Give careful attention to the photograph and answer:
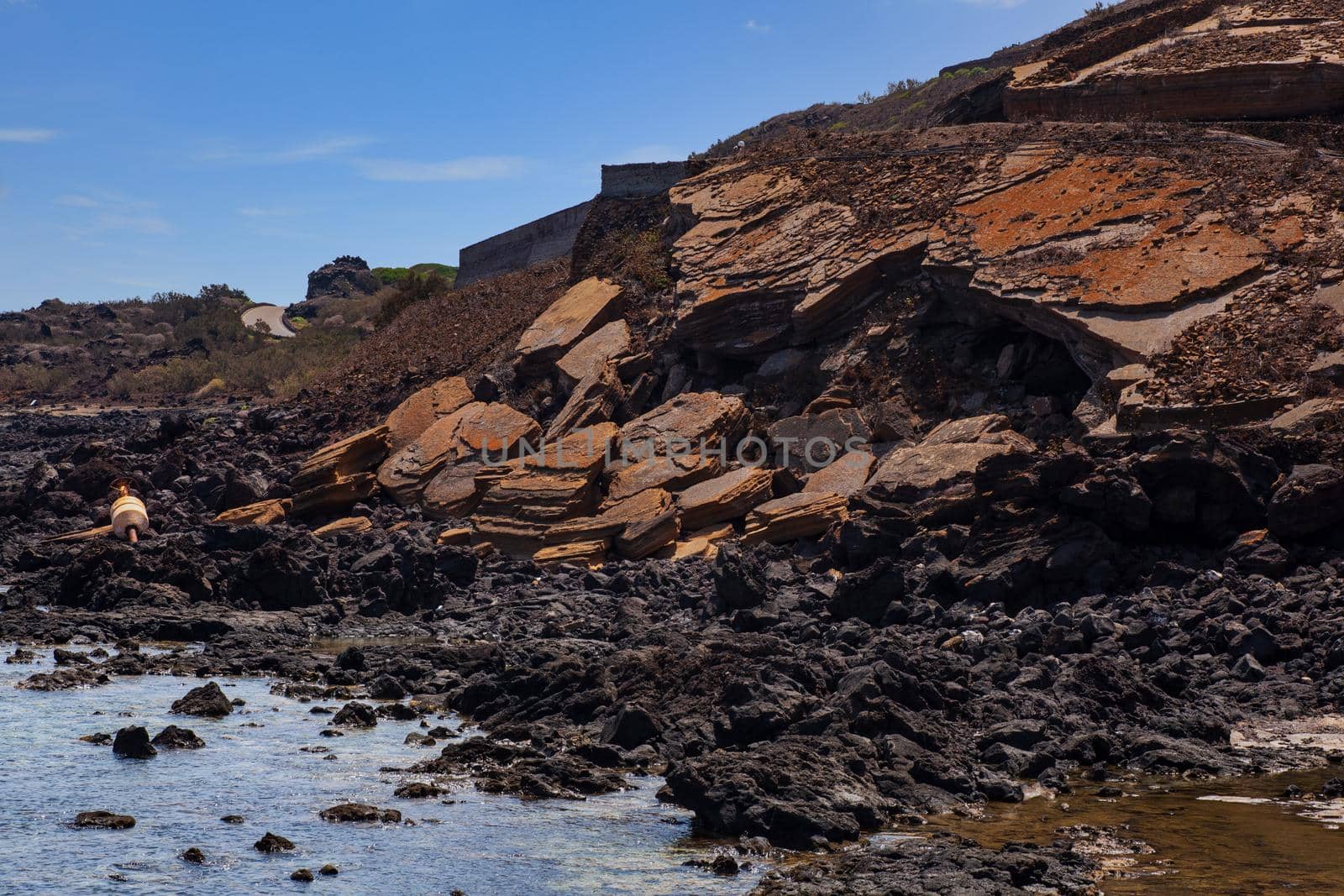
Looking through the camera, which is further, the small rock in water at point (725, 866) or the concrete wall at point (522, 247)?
the concrete wall at point (522, 247)

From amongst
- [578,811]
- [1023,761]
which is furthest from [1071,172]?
[578,811]

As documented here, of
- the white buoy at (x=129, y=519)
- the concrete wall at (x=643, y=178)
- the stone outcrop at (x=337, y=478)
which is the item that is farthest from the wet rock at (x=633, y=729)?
the concrete wall at (x=643, y=178)

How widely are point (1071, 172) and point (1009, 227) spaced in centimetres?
243

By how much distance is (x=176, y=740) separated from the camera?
11953 mm

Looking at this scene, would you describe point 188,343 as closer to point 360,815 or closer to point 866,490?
point 866,490

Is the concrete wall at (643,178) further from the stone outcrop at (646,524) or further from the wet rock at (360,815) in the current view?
the wet rock at (360,815)

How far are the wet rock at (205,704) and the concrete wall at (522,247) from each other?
27.0 meters

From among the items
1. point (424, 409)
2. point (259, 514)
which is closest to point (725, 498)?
point (259, 514)

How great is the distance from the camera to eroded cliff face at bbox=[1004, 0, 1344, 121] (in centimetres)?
2883

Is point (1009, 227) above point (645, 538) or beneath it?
above

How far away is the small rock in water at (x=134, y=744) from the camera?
11523 mm

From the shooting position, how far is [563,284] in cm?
3516

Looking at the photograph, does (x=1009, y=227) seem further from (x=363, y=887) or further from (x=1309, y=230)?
(x=363, y=887)

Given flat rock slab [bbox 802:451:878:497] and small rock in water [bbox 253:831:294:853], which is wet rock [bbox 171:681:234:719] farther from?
flat rock slab [bbox 802:451:878:497]
